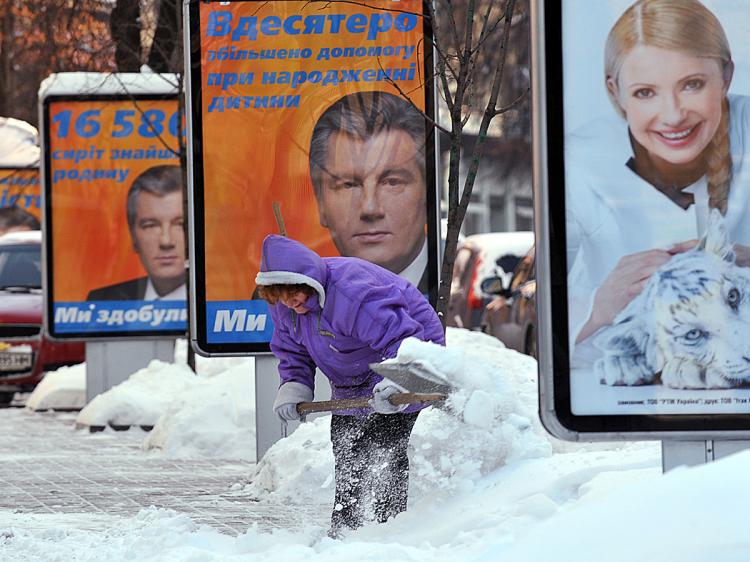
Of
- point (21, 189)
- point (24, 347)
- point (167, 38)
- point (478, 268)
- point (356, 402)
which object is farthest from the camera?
point (21, 189)

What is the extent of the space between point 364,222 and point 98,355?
6.09m

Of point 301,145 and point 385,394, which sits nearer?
point 385,394

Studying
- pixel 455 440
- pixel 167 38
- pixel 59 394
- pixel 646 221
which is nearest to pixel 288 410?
pixel 455 440

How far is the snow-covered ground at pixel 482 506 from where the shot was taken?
473 centimetres

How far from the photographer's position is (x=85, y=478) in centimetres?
1059

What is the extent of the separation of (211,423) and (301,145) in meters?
2.59

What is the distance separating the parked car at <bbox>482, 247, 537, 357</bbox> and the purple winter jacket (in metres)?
10.4

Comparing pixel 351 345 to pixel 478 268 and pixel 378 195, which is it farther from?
pixel 478 268

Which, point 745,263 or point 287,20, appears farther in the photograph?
point 287,20

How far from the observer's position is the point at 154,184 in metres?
15.8

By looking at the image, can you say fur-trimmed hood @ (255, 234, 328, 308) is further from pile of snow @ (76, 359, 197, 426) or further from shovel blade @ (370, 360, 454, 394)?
pile of snow @ (76, 359, 197, 426)

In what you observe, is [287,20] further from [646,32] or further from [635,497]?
[635,497]

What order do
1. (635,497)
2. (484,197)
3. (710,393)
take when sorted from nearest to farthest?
(635,497) → (710,393) → (484,197)

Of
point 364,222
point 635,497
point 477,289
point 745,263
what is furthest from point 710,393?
point 477,289
